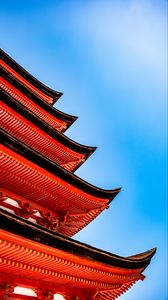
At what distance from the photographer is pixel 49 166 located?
8516mm

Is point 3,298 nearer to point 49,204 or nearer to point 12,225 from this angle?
point 12,225

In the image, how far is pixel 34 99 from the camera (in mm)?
12688

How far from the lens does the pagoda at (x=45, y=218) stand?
615cm

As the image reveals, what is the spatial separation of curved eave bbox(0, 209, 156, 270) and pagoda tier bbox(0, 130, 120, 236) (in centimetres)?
233

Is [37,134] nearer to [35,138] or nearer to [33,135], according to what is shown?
[33,135]

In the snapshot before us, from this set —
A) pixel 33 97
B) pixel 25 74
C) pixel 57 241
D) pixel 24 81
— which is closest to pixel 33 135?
pixel 33 97

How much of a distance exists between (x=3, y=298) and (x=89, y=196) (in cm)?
444

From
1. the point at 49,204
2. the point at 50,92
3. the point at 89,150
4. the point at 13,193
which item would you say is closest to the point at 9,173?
the point at 13,193

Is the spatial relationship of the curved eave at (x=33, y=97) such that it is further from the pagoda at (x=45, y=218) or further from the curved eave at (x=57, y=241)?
the curved eave at (x=57, y=241)

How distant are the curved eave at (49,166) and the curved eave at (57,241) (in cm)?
232

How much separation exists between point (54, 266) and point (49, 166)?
2883 mm

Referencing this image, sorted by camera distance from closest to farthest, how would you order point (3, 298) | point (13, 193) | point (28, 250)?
point (28, 250), point (3, 298), point (13, 193)

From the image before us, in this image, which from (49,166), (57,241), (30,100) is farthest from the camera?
(30,100)

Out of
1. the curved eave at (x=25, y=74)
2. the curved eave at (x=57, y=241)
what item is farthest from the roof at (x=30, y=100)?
the curved eave at (x=57, y=241)
